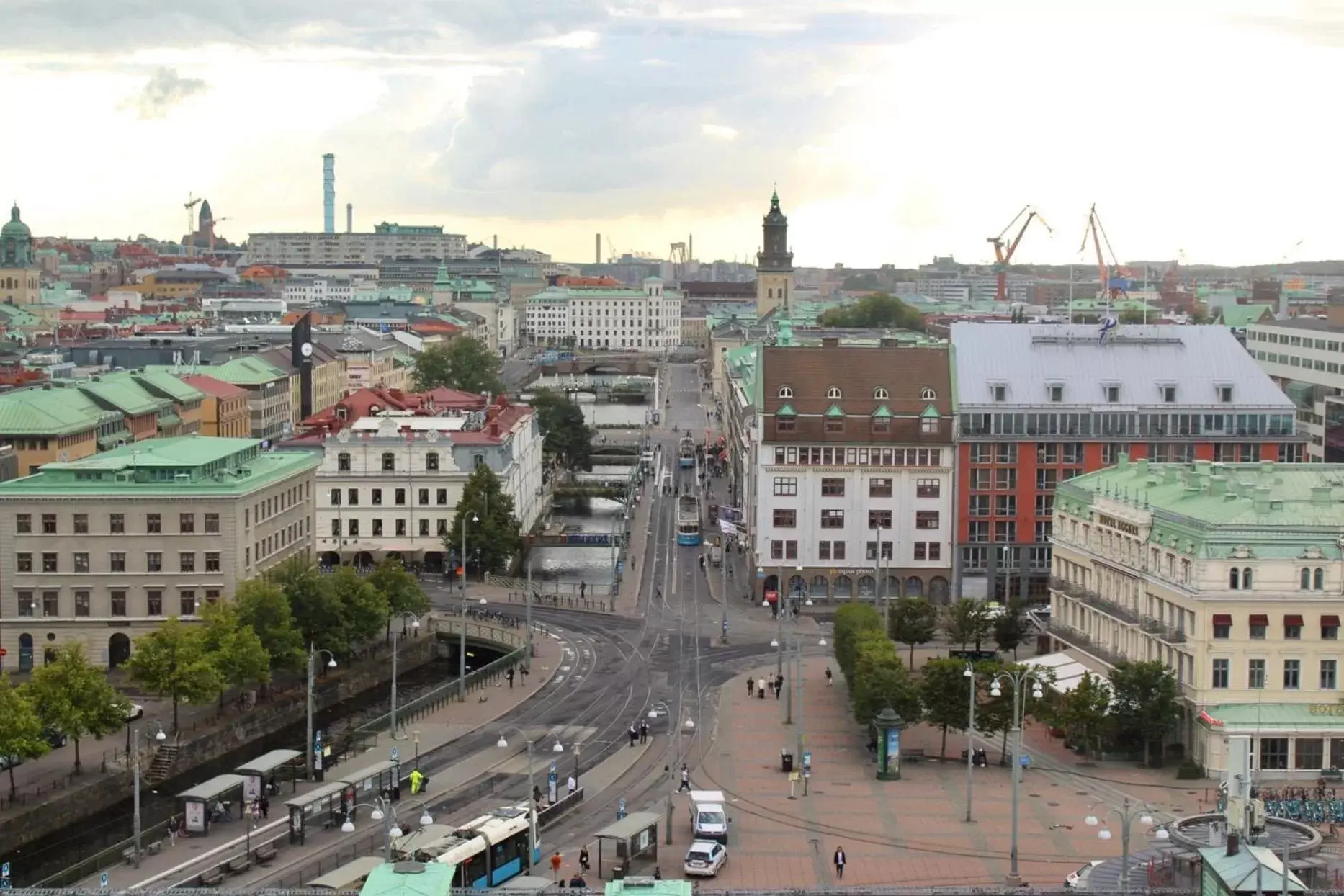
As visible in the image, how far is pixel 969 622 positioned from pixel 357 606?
103 feet

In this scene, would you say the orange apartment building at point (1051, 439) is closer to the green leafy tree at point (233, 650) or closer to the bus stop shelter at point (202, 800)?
the green leafy tree at point (233, 650)

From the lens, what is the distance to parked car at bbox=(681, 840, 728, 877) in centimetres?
6259

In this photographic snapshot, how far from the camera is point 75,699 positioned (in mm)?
76750

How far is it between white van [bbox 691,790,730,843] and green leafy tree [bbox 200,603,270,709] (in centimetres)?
2584

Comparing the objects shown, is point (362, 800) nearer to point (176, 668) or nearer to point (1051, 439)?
point (176, 668)

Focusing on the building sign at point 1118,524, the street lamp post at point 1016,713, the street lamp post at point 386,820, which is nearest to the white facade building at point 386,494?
the building sign at point 1118,524

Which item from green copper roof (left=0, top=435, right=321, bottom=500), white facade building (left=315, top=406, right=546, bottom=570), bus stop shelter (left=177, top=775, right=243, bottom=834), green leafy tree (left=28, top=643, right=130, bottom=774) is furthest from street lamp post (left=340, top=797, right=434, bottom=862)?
white facade building (left=315, top=406, right=546, bottom=570)

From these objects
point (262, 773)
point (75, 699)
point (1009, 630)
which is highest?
point (75, 699)

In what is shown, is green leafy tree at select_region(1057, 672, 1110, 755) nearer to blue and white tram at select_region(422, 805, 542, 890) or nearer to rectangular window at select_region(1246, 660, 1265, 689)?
rectangular window at select_region(1246, 660, 1265, 689)

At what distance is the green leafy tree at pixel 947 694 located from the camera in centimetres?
7938

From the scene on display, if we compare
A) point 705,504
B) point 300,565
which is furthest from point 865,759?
point 705,504

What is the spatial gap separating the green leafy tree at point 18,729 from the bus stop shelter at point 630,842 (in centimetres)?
2245

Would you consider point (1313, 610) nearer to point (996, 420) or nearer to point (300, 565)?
point (996, 420)

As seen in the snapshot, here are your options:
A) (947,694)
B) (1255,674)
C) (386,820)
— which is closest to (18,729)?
(386,820)
